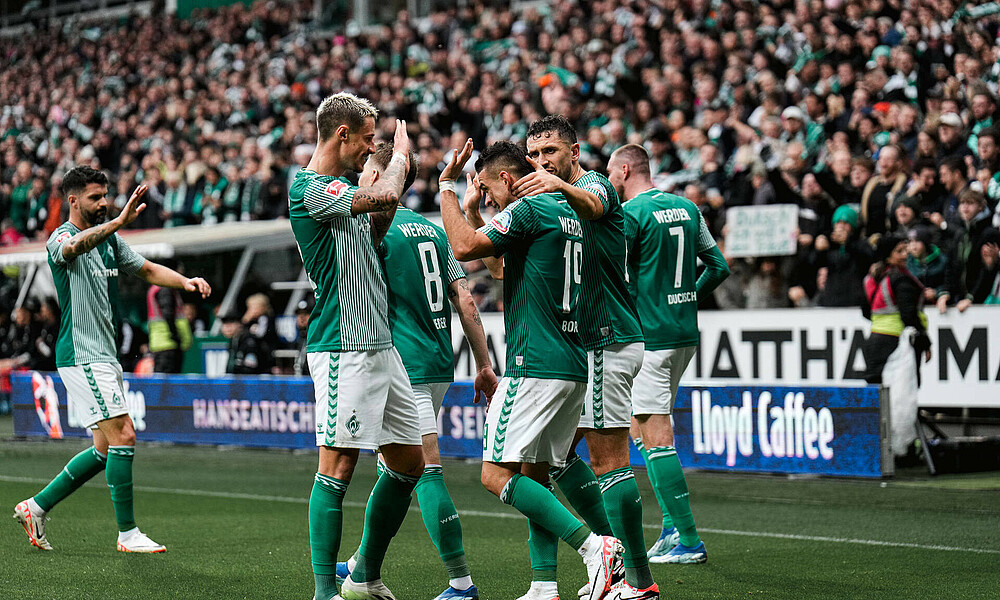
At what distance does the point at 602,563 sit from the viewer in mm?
5258

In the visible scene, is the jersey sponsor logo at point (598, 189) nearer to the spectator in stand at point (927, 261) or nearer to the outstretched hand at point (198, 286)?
the outstretched hand at point (198, 286)

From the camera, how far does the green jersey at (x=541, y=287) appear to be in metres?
5.45

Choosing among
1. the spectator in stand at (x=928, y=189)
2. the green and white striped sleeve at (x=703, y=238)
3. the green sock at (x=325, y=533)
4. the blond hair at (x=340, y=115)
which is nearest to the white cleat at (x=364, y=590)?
the green sock at (x=325, y=533)

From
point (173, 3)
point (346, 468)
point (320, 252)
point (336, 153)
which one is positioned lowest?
point (346, 468)

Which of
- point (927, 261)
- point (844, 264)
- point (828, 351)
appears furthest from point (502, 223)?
point (844, 264)

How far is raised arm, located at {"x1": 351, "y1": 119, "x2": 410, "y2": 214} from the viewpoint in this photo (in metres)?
5.23

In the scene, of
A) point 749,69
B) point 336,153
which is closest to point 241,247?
point 749,69

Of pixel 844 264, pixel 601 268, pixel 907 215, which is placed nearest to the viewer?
pixel 601 268

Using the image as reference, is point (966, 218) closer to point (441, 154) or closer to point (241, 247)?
point (441, 154)

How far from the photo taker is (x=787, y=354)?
1195 cm

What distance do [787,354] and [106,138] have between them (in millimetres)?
17857

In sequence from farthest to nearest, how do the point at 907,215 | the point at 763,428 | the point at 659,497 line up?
the point at 907,215 → the point at 763,428 → the point at 659,497

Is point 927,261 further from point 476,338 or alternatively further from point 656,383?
point 476,338

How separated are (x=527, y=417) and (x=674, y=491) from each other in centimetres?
191
